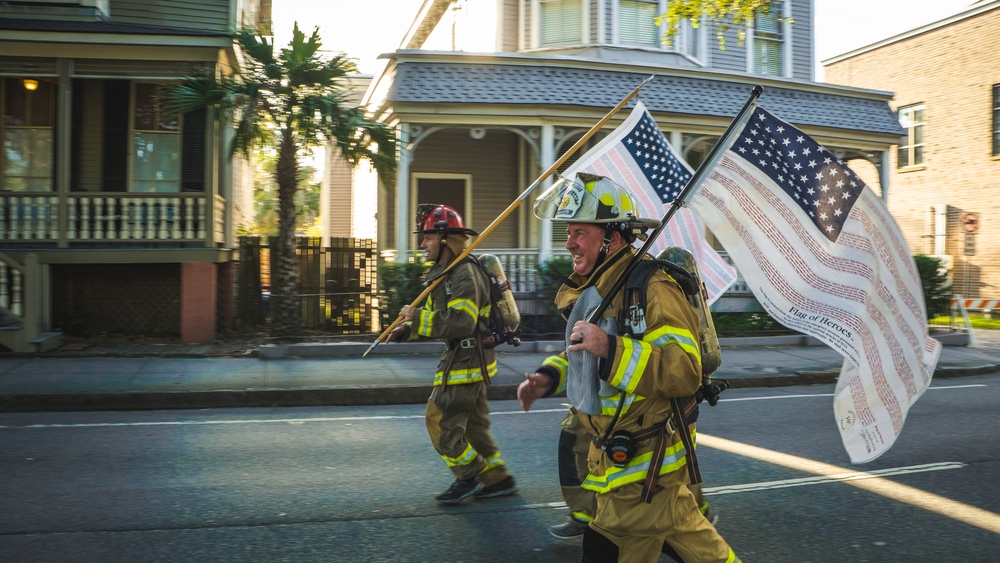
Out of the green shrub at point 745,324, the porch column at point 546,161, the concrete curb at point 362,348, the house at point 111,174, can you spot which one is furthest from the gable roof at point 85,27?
the green shrub at point 745,324

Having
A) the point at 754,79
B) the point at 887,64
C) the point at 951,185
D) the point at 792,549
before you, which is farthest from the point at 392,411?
the point at 887,64

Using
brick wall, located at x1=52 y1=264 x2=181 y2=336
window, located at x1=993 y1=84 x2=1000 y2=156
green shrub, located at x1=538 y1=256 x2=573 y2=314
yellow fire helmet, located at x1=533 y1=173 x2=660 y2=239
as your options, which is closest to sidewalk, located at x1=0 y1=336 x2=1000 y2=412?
green shrub, located at x1=538 y1=256 x2=573 y2=314

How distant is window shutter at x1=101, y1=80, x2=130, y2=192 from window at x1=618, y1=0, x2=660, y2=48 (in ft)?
31.9

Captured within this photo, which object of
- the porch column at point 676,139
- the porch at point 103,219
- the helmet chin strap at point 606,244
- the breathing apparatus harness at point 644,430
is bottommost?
the breathing apparatus harness at point 644,430

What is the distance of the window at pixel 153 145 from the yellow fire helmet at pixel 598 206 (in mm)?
13293

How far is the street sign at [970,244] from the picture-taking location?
23.2 metres

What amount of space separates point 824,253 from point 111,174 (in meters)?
13.9

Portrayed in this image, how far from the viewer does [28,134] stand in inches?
596

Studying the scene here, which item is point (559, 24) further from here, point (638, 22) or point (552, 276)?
point (552, 276)

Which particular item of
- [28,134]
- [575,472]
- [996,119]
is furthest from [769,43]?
[575,472]

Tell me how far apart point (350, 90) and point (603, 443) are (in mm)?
11513

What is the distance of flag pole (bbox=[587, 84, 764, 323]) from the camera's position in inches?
127

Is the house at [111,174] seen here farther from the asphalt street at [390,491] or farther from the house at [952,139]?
the house at [952,139]

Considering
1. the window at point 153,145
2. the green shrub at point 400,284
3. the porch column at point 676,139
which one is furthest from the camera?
the porch column at point 676,139
